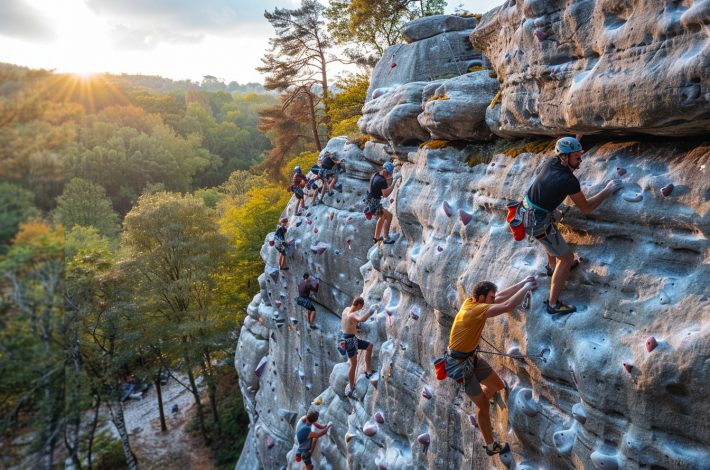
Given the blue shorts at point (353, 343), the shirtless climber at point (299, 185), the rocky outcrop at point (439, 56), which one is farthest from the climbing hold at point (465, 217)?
the shirtless climber at point (299, 185)

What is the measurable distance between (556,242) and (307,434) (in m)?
7.72

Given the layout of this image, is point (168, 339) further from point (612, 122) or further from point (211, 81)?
point (211, 81)

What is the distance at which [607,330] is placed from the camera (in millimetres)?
4301

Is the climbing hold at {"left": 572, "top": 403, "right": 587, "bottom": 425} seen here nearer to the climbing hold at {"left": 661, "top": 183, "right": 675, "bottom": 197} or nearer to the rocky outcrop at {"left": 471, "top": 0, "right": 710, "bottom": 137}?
the climbing hold at {"left": 661, "top": 183, "right": 675, "bottom": 197}

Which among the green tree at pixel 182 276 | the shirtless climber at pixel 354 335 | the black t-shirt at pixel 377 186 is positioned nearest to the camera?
the shirtless climber at pixel 354 335

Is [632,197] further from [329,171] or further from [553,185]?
[329,171]

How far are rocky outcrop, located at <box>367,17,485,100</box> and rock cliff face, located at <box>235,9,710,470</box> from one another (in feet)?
3.61

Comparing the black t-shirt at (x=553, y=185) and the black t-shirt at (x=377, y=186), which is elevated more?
the black t-shirt at (x=553, y=185)

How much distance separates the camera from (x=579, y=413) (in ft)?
14.3

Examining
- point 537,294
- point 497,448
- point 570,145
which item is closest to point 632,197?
point 570,145

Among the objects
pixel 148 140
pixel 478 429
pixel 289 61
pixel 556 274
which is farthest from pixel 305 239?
pixel 148 140

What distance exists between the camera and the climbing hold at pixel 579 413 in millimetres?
4328

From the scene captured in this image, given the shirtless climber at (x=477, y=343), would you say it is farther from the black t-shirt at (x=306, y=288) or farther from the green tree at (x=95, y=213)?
the green tree at (x=95, y=213)

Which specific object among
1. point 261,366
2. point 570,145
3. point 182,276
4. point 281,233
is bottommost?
point 261,366
